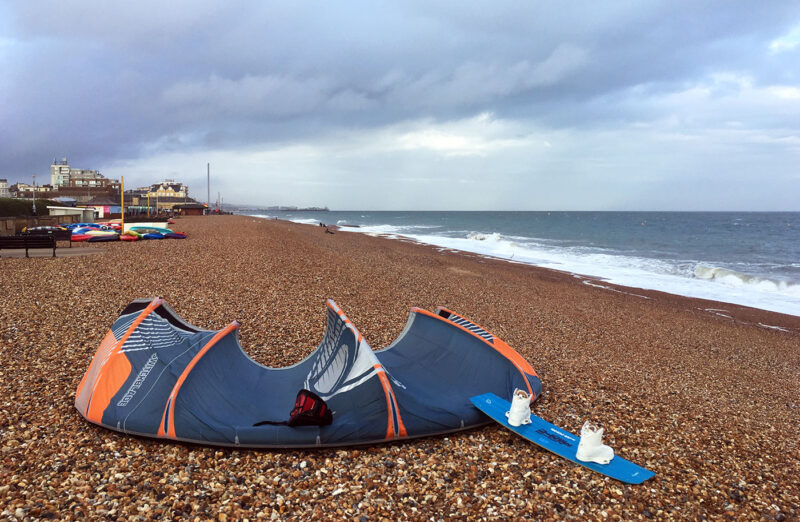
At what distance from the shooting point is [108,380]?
16.4 feet

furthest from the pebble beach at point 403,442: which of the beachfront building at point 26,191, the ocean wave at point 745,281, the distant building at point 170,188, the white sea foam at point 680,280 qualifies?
the distant building at point 170,188

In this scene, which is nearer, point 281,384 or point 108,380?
point 108,380

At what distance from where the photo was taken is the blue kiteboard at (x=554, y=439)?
442 cm

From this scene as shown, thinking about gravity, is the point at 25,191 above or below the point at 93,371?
above

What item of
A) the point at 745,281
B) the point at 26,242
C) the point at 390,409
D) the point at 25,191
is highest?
the point at 25,191

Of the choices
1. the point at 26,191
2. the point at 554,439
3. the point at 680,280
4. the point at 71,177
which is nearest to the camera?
the point at 554,439

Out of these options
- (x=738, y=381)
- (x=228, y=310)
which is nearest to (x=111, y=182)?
(x=228, y=310)

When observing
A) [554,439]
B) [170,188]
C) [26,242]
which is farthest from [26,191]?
[554,439]

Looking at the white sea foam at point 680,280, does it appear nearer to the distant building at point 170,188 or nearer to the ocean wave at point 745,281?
the ocean wave at point 745,281

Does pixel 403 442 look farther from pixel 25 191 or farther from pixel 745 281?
pixel 25 191

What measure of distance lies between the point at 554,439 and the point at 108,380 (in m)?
5.24

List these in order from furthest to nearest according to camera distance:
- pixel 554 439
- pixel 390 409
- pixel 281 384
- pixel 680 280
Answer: pixel 680 280
pixel 281 384
pixel 554 439
pixel 390 409

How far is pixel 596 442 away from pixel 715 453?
74.0 inches

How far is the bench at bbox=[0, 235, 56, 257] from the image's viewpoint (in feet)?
47.4
